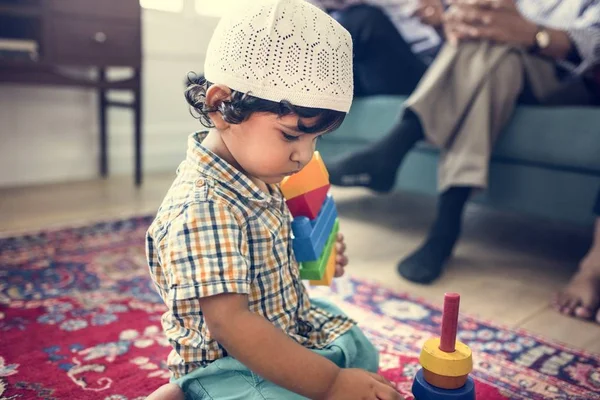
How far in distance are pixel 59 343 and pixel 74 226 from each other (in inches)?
25.6

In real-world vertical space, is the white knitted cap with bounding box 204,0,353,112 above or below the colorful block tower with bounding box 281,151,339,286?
above

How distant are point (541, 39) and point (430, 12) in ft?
0.83

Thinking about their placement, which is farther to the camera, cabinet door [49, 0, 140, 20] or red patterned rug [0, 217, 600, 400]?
cabinet door [49, 0, 140, 20]

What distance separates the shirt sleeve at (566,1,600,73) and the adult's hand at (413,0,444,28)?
284 mm

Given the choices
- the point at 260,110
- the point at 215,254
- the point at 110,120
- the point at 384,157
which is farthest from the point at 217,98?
the point at 110,120

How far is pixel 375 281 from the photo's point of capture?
1.18 m

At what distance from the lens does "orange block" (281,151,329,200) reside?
722 millimetres

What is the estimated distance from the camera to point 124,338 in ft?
2.88

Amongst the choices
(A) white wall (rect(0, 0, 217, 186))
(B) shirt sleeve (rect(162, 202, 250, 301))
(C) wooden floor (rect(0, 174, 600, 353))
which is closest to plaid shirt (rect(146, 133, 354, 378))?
(B) shirt sleeve (rect(162, 202, 250, 301))

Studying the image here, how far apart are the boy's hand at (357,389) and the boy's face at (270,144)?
211 millimetres

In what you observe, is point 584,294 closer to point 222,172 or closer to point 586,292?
point 586,292

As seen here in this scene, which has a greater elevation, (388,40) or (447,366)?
(388,40)

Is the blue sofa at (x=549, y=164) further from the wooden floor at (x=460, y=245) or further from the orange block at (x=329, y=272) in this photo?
the orange block at (x=329, y=272)

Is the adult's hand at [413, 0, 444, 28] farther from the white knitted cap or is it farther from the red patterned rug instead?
the white knitted cap
